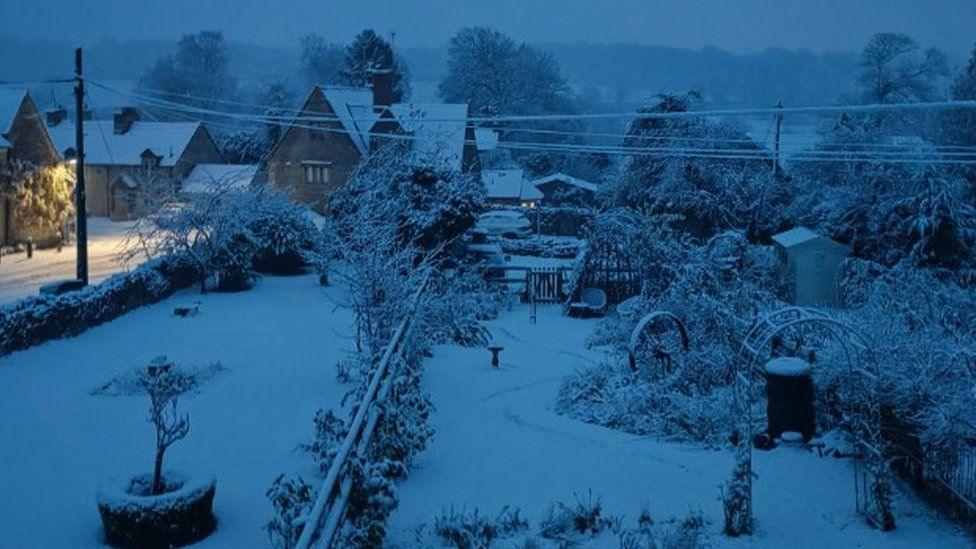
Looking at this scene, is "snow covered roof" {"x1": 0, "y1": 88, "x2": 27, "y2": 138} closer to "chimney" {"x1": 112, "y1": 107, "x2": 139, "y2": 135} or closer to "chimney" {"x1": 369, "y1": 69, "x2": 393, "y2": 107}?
"chimney" {"x1": 369, "y1": 69, "x2": 393, "y2": 107}

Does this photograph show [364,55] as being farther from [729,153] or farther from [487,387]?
[487,387]

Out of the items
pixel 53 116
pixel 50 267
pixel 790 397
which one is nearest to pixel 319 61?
pixel 53 116

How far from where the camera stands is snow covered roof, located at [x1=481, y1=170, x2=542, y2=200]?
2040 inches

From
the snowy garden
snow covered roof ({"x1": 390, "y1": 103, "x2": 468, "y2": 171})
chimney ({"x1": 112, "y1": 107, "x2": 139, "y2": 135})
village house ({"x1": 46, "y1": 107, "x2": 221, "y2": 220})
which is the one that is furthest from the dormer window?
the snowy garden

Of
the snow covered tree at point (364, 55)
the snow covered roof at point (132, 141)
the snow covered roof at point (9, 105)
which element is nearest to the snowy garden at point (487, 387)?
the snow covered roof at point (9, 105)

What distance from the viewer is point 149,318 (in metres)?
22.5

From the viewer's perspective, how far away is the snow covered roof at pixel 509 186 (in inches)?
2040

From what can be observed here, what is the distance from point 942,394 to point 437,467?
18.2 ft

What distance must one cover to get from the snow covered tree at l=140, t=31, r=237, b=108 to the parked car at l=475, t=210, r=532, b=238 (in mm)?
56155

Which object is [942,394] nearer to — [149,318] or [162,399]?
[162,399]

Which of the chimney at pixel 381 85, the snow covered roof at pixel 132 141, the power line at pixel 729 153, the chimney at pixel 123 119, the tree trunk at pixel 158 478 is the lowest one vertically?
the tree trunk at pixel 158 478

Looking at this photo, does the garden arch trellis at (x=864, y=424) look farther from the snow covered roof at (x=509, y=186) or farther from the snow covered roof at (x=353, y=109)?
the snow covered roof at (x=509, y=186)

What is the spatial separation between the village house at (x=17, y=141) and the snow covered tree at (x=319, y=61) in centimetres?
5274

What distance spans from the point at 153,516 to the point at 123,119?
5259 centimetres
